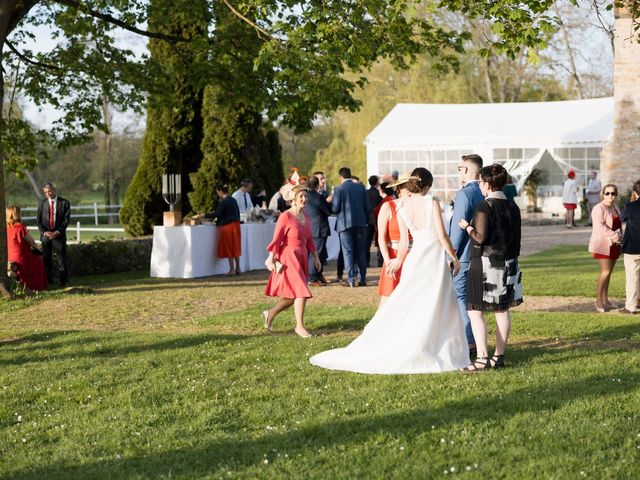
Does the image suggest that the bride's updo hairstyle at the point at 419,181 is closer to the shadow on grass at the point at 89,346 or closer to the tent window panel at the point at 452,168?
the shadow on grass at the point at 89,346

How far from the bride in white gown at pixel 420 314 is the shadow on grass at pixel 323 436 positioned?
1183mm

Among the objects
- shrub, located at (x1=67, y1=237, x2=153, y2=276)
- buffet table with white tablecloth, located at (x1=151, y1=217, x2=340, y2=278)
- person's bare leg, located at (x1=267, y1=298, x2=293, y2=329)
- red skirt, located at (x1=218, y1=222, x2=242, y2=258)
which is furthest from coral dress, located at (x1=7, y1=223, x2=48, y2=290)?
person's bare leg, located at (x1=267, y1=298, x2=293, y2=329)

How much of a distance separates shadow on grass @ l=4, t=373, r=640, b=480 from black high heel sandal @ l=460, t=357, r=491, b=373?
856 mm

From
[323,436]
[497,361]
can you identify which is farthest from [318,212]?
[323,436]

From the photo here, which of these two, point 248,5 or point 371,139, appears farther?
point 371,139

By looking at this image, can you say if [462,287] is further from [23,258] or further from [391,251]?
[23,258]

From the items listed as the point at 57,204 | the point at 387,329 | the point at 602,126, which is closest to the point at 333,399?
the point at 387,329

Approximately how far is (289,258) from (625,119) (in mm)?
25667

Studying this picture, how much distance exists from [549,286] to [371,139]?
23469 mm

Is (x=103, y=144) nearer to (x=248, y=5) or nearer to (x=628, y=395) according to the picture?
(x=248, y=5)

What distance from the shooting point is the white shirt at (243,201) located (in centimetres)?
2148

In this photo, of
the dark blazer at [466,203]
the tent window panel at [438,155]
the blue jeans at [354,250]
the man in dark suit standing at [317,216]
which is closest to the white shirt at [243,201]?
the man in dark suit standing at [317,216]

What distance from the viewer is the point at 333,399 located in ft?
25.6

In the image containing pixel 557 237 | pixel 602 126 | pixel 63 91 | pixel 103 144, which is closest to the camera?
pixel 63 91
